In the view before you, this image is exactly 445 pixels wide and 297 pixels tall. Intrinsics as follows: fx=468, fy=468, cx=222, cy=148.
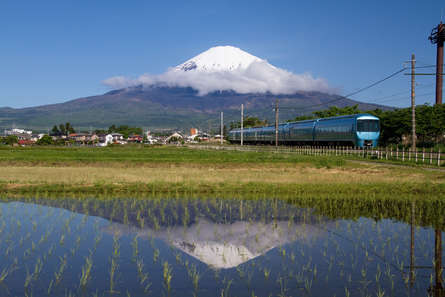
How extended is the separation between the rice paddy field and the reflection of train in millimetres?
26898

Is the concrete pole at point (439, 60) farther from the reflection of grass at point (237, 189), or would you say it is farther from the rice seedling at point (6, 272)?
the rice seedling at point (6, 272)

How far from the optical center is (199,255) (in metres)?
9.48

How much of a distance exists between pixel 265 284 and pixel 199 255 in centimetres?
211

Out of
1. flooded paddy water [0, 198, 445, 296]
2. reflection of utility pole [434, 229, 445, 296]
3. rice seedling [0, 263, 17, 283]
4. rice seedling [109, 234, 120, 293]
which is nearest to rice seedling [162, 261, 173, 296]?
flooded paddy water [0, 198, 445, 296]

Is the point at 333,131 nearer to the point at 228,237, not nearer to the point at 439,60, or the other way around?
the point at 439,60

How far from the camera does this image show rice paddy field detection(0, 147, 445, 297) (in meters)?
7.72

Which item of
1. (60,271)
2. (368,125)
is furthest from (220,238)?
(368,125)

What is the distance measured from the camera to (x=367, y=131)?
47.6m

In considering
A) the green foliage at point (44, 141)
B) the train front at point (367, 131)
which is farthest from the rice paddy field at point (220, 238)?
the green foliage at point (44, 141)

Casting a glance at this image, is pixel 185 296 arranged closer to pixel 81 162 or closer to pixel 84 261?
pixel 84 261

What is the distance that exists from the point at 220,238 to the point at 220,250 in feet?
3.54

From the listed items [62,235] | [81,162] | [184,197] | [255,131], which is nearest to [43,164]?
[81,162]

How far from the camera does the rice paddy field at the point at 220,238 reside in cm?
772

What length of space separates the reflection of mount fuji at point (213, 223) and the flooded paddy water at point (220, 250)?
0.03 meters
